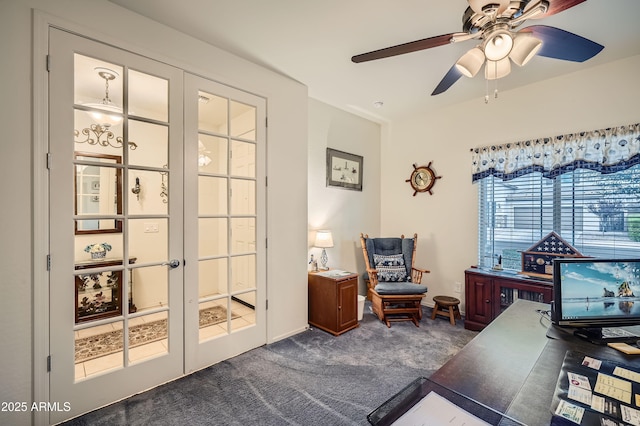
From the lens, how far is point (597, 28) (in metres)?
2.20

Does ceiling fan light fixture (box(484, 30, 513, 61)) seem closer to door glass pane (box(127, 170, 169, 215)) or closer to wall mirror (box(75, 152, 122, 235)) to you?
wall mirror (box(75, 152, 122, 235))

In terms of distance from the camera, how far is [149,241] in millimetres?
2840

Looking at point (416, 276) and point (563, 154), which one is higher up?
point (563, 154)

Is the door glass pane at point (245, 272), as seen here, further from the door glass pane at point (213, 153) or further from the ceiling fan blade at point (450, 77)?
the ceiling fan blade at point (450, 77)

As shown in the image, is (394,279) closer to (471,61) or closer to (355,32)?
(471,61)

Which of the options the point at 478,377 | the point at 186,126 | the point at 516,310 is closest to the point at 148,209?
the point at 186,126

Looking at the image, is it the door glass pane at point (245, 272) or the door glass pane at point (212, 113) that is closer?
the door glass pane at point (212, 113)

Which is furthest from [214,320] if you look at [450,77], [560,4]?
[560,4]

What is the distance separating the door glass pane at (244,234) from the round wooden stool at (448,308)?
2.34m

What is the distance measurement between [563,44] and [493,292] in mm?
2383

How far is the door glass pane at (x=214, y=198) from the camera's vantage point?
2.84 meters

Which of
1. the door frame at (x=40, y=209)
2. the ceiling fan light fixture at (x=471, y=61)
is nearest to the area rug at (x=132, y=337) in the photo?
the door frame at (x=40, y=209)

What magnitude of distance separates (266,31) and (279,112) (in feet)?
2.61

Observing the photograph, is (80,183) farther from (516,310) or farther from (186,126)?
(516,310)
